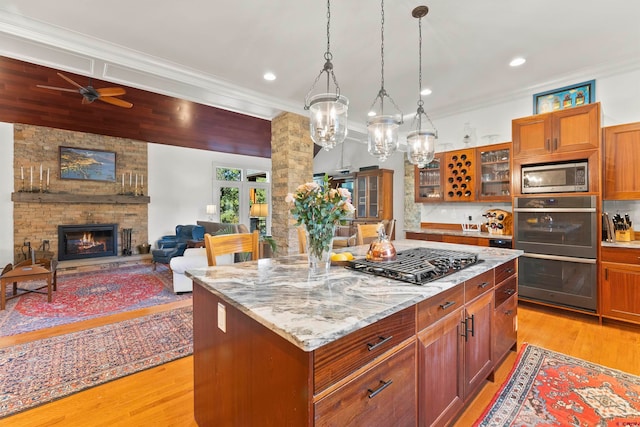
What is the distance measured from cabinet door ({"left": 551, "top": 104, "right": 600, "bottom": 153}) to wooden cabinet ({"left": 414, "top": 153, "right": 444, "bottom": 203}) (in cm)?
151

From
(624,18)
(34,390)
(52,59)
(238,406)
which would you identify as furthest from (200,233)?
(624,18)

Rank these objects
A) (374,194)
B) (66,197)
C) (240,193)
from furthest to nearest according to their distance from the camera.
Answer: (240,193) → (374,194) → (66,197)

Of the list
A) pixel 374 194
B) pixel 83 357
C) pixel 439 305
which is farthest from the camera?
pixel 374 194

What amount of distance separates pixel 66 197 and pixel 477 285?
7.39 m

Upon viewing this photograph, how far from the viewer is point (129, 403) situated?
1871mm

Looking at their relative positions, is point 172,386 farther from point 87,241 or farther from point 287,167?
point 87,241

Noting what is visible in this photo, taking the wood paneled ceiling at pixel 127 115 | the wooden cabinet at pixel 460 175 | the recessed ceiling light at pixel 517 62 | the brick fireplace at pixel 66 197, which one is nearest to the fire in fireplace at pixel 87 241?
the brick fireplace at pixel 66 197

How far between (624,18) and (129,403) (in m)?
4.87

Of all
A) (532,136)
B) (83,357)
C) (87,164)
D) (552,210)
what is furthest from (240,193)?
(552,210)

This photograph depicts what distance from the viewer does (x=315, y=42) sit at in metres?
2.94

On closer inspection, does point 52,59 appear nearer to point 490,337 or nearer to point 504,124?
point 490,337

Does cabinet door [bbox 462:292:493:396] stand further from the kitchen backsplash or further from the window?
the window

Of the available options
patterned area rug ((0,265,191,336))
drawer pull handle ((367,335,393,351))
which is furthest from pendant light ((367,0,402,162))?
A: patterned area rug ((0,265,191,336))

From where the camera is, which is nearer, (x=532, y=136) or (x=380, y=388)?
(x=380, y=388)
